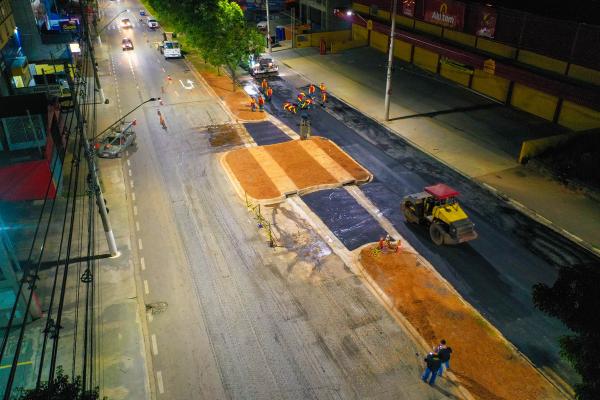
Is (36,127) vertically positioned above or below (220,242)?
above

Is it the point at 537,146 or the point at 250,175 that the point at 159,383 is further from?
the point at 537,146

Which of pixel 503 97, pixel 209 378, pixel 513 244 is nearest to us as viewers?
pixel 209 378

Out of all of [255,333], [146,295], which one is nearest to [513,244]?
[255,333]

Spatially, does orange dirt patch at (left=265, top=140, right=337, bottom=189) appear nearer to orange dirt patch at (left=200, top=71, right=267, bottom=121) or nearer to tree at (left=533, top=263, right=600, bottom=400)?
orange dirt patch at (left=200, top=71, right=267, bottom=121)

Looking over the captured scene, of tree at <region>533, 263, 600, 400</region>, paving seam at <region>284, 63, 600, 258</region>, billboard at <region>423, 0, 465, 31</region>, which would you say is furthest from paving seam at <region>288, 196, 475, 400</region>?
billboard at <region>423, 0, 465, 31</region>

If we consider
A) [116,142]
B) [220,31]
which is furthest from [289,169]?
[220,31]

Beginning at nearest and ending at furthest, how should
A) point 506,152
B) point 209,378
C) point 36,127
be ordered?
1. point 209,378
2. point 36,127
3. point 506,152

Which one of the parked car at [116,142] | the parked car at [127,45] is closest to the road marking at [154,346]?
the parked car at [116,142]

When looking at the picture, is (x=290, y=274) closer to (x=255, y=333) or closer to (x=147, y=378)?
(x=255, y=333)
